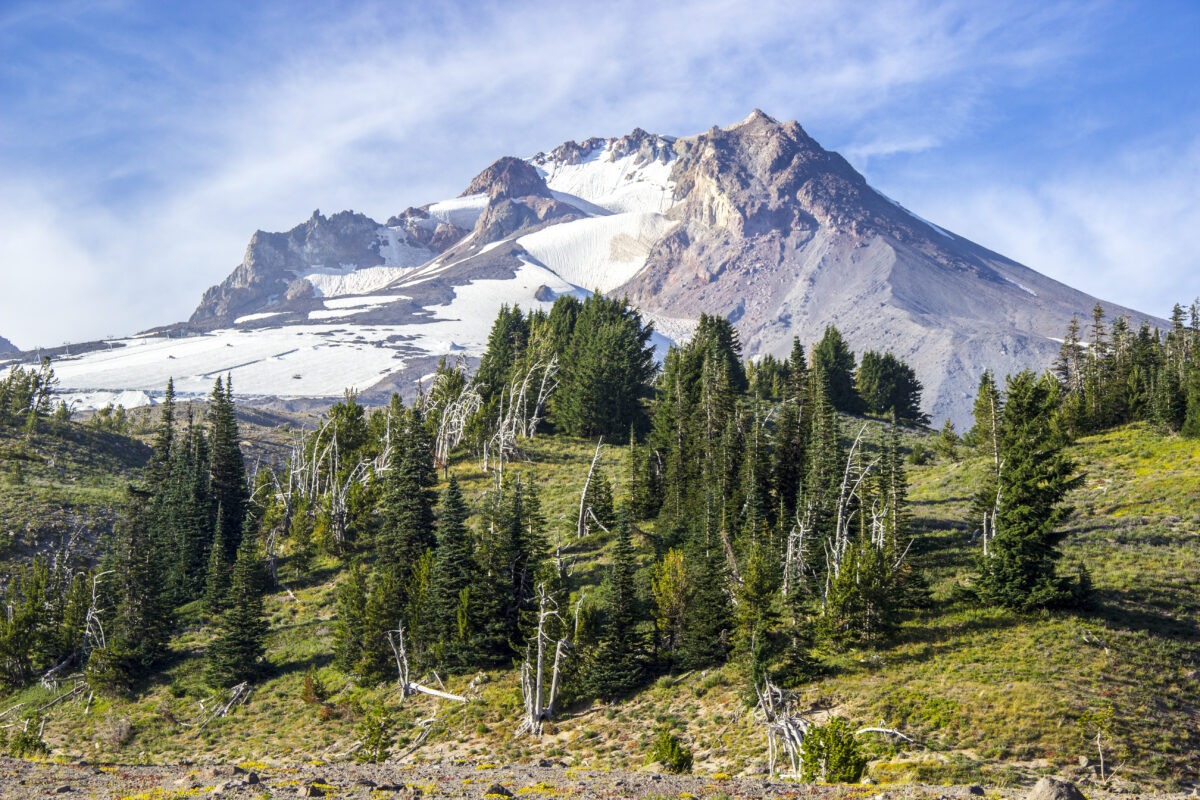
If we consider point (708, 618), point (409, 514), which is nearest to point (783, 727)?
point (708, 618)

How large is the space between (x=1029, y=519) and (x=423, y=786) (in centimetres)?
3147

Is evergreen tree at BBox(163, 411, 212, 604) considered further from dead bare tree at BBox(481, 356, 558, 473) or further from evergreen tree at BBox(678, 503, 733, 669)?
evergreen tree at BBox(678, 503, 733, 669)

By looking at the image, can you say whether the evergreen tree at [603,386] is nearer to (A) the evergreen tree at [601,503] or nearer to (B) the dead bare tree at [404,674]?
(A) the evergreen tree at [601,503]

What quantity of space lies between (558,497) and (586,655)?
3088 cm

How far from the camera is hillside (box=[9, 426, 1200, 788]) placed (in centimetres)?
3086

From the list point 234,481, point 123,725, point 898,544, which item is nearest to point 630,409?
point 234,481

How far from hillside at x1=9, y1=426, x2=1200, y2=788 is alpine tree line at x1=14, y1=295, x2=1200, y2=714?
1.66 m

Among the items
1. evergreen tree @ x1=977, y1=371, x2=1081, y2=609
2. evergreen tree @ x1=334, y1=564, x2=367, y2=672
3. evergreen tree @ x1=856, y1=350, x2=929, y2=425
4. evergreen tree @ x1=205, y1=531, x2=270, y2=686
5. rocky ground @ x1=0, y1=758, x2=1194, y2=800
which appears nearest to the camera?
rocky ground @ x1=0, y1=758, x2=1194, y2=800

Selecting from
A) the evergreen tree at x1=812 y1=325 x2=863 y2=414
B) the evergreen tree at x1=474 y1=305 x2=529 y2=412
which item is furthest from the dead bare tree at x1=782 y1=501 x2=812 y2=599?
the evergreen tree at x1=812 y1=325 x2=863 y2=414

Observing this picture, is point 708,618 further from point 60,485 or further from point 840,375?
point 840,375

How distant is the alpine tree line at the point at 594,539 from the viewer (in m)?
42.3

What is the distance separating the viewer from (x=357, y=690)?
1889 inches

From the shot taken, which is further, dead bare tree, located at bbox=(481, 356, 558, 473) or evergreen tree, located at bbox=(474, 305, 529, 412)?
evergreen tree, located at bbox=(474, 305, 529, 412)

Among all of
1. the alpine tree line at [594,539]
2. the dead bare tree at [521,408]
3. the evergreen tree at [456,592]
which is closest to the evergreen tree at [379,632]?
the alpine tree line at [594,539]
